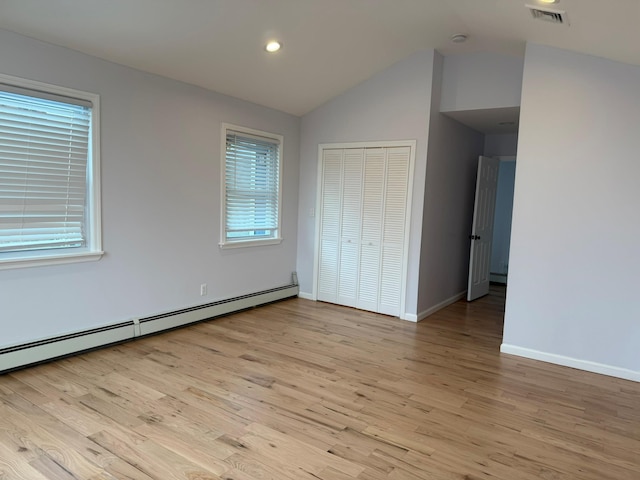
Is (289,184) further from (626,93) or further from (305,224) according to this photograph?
(626,93)

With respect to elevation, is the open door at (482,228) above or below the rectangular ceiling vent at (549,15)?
below

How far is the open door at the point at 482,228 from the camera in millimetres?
5959

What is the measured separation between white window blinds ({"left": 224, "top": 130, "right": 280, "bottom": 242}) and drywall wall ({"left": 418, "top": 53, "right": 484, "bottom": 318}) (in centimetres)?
188

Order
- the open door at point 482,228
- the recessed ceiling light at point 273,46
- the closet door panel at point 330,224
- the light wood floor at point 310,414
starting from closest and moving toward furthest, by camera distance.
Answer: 1. the light wood floor at point 310,414
2. the recessed ceiling light at point 273,46
3. the closet door panel at point 330,224
4. the open door at point 482,228

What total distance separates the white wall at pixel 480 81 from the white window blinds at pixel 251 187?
212 centimetres

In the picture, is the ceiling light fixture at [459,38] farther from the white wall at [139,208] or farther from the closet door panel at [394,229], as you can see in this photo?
the white wall at [139,208]

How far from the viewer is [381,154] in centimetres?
512

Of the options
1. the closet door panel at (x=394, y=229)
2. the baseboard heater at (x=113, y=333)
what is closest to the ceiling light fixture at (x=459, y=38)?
the closet door panel at (x=394, y=229)

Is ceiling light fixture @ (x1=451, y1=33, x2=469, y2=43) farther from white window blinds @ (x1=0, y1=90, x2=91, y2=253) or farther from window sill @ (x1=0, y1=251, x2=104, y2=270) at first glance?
window sill @ (x1=0, y1=251, x2=104, y2=270)

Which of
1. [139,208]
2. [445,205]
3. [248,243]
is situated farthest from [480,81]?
[139,208]

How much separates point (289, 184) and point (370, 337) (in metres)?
2.33

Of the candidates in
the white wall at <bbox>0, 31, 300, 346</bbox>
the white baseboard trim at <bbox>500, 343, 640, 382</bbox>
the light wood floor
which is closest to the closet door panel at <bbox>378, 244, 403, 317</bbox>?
the light wood floor

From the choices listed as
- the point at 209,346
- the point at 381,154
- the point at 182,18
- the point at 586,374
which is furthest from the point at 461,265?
the point at 182,18

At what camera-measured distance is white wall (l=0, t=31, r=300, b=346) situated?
331cm
